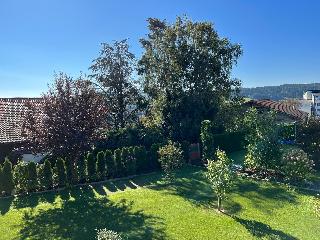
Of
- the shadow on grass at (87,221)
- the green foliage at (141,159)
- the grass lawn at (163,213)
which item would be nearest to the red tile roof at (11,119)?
the grass lawn at (163,213)

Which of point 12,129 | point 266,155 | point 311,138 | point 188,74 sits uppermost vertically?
point 188,74

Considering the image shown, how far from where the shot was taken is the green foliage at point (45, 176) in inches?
929

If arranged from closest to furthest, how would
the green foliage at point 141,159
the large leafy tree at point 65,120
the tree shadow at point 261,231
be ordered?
the tree shadow at point 261,231 → the large leafy tree at point 65,120 → the green foliage at point 141,159

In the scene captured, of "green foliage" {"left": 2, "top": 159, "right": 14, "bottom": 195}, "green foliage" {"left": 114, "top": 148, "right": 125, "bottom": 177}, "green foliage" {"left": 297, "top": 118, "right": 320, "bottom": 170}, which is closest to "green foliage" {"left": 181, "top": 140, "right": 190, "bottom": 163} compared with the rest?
"green foliage" {"left": 114, "top": 148, "right": 125, "bottom": 177}

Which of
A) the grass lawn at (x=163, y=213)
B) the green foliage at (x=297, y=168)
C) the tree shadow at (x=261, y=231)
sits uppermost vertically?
the green foliage at (x=297, y=168)

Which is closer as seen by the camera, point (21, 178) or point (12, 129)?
point (21, 178)

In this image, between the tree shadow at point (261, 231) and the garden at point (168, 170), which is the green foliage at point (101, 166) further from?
the tree shadow at point (261, 231)

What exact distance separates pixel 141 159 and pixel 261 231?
13778 mm

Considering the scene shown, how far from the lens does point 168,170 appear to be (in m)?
25.1

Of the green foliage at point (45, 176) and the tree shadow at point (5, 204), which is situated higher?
the green foliage at point (45, 176)

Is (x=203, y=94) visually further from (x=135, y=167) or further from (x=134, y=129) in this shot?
(x=135, y=167)

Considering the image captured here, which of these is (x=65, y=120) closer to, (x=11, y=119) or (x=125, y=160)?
(x=125, y=160)

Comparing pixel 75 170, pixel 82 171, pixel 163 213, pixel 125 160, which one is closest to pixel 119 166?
pixel 125 160

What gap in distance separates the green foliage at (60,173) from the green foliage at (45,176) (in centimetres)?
40
